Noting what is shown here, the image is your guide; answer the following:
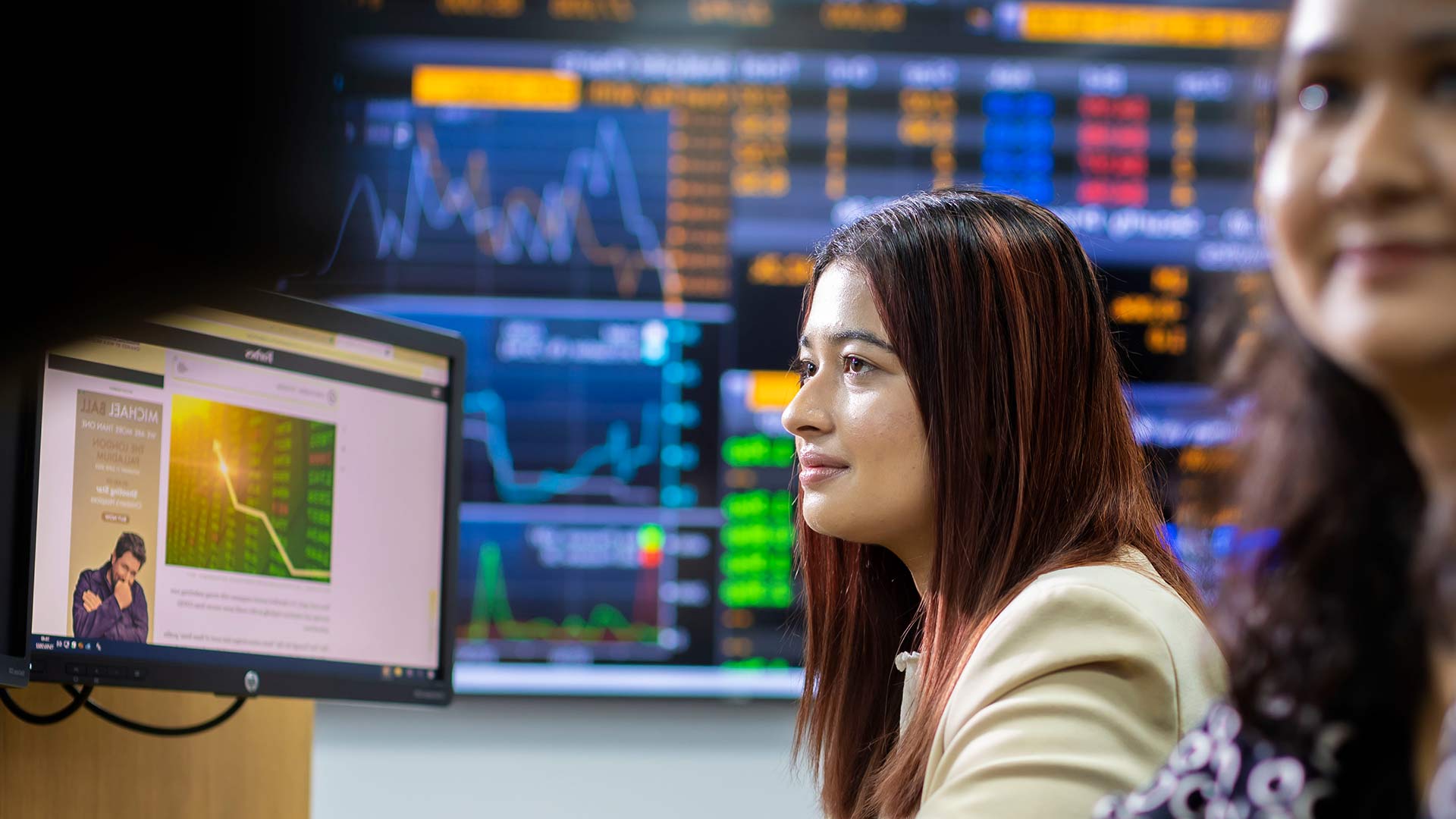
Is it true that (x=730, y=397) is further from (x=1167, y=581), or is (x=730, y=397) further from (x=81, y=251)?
(x=81, y=251)

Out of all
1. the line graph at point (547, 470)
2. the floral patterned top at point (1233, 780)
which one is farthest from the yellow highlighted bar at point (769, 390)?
the floral patterned top at point (1233, 780)

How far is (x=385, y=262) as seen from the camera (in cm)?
249

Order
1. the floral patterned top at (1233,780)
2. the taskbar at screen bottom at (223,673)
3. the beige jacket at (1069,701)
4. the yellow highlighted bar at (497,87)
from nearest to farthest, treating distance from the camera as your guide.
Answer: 1. the floral patterned top at (1233,780)
2. the beige jacket at (1069,701)
3. the taskbar at screen bottom at (223,673)
4. the yellow highlighted bar at (497,87)

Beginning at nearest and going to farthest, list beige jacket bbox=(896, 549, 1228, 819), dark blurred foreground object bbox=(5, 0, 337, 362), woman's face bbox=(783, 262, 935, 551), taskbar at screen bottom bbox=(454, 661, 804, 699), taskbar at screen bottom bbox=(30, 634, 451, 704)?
dark blurred foreground object bbox=(5, 0, 337, 362) < beige jacket bbox=(896, 549, 1228, 819) < taskbar at screen bottom bbox=(30, 634, 451, 704) < woman's face bbox=(783, 262, 935, 551) < taskbar at screen bottom bbox=(454, 661, 804, 699)

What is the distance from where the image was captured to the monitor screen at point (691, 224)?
2.49 m

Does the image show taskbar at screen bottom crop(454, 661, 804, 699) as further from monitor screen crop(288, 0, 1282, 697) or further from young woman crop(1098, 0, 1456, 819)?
young woman crop(1098, 0, 1456, 819)

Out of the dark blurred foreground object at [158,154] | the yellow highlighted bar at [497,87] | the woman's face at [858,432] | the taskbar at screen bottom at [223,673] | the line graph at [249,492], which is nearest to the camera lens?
the dark blurred foreground object at [158,154]

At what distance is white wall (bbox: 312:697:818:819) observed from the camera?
8.11 ft

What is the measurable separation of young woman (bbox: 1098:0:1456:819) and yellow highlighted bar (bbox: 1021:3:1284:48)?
214 cm

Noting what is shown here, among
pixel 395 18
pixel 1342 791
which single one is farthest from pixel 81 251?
pixel 395 18

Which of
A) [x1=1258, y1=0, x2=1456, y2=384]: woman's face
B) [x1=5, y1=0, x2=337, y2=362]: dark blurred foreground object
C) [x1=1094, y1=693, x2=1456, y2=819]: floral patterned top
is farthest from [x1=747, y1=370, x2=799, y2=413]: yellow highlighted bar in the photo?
[x1=5, y1=0, x2=337, y2=362]: dark blurred foreground object

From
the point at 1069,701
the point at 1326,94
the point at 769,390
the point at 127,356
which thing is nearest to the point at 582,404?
the point at 769,390

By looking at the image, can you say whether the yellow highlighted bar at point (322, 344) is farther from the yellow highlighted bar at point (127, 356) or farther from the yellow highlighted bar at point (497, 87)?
the yellow highlighted bar at point (497, 87)

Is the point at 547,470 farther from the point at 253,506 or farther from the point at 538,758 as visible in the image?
the point at 253,506
